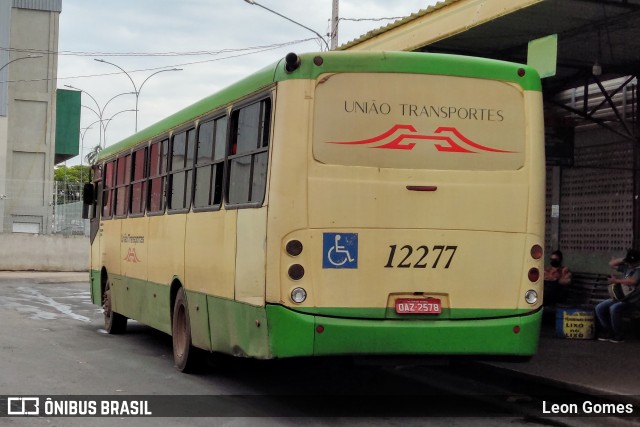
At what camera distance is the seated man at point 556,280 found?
1595 cm

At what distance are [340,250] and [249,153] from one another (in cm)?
137

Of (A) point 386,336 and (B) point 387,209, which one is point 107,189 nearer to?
(B) point 387,209

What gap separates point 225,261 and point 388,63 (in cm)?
241

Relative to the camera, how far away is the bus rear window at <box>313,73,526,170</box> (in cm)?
855

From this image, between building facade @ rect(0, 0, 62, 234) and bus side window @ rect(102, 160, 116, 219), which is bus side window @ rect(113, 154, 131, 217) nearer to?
bus side window @ rect(102, 160, 116, 219)

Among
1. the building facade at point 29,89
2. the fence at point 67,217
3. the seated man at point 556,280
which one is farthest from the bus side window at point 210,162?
the building facade at point 29,89

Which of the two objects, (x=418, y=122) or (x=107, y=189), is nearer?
(x=418, y=122)

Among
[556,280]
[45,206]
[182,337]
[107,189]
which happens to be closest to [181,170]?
[182,337]

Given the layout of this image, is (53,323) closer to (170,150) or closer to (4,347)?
(4,347)

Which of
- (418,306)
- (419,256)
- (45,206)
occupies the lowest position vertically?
(418,306)

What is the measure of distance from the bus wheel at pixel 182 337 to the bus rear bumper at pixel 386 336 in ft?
9.26

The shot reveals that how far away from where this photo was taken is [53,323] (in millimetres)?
17797

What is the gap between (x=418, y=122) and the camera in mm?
8719

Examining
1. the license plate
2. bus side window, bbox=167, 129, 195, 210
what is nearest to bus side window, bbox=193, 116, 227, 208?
bus side window, bbox=167, 129, 195, 210
